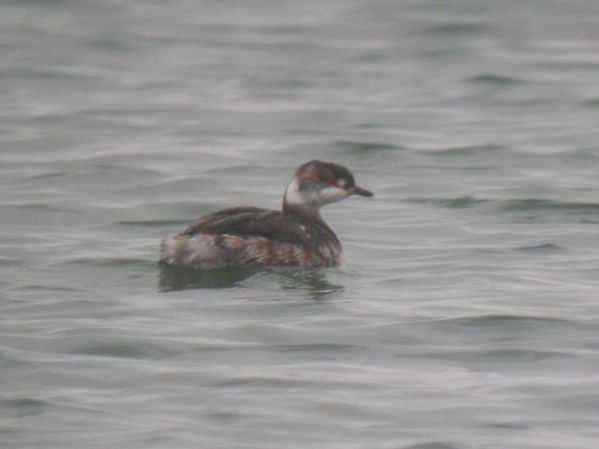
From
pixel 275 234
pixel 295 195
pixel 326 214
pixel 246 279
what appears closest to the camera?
pixel 246 279

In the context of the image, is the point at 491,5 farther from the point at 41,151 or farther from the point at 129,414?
the point at 129,414

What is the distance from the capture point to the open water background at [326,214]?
29.0 ft

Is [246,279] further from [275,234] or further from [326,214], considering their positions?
[326,214]

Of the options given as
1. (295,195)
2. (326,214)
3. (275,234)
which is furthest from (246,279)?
(326,214)

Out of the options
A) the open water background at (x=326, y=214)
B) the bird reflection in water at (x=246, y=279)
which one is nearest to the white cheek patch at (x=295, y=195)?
the open water background at (x=326, y=214)

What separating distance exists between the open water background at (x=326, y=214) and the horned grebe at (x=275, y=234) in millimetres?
147

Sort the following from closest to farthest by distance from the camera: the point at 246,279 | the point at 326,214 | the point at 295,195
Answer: the point at 246,279 < the point at 295,195 < the point at 326,214

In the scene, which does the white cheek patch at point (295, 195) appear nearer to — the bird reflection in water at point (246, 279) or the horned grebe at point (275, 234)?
the horned grebe at point (275, 234)

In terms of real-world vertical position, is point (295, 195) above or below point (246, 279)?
above

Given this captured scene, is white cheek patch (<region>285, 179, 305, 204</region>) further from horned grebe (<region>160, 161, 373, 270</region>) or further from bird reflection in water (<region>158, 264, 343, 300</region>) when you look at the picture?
bird reflection in water (<region>158, 264, 343, 300</region>)

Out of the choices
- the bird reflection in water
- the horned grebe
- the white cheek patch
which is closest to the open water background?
the bird reflection in water

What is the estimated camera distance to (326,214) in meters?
14.6

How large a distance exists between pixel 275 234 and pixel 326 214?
8.82ft

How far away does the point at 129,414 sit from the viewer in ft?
28.4
